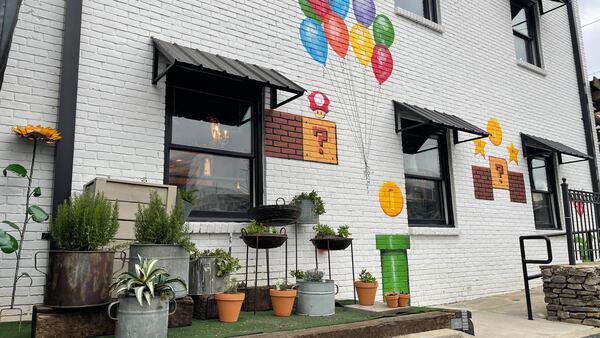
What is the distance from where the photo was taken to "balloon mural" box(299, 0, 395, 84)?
227 inches

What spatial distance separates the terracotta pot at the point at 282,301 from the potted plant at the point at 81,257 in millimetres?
1443

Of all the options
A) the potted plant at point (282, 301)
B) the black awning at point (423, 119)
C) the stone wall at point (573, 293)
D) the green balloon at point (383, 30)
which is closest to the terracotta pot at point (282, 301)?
the potted plant at point (282, 301)

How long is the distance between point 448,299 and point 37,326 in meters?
5.12

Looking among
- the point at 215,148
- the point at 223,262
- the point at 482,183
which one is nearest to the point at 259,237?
the point at 223,262

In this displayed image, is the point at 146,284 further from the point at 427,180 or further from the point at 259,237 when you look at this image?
the point at 427,180

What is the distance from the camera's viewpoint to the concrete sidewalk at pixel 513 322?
14.8ft

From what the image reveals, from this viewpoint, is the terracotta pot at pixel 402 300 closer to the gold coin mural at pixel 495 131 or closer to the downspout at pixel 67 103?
the downspout at pixel 67 103

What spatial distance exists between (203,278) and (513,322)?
136 inches

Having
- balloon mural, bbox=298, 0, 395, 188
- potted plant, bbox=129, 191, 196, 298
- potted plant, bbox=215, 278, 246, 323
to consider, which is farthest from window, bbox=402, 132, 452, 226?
potted plant, bbox=129, 191, 196, 298

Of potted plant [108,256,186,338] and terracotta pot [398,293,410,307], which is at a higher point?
potted plant [108,256,186,338]

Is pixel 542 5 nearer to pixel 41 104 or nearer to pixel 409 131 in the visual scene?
pixel 409 131

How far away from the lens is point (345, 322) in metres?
3.69

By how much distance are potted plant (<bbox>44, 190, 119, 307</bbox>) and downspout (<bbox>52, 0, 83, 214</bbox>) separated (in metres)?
0.70

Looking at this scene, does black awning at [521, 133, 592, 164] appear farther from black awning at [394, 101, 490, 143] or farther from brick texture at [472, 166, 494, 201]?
black awning at [394, 101, 490, 143]
